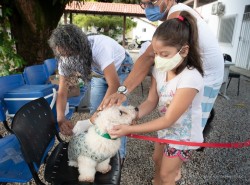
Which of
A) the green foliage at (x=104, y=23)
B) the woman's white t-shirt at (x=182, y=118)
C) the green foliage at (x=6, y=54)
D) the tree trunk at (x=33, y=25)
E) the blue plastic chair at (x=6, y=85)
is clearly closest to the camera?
the woman's white t-shirt at (x=182, y=118)

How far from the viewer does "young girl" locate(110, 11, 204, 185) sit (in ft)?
4.00

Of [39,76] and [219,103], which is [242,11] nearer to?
[219,103]

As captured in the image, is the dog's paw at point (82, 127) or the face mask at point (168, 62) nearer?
the face mask at point (168, 62)

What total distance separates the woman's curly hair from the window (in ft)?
30.1

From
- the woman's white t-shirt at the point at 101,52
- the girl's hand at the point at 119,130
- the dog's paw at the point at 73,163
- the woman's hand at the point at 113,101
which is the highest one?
the woman's white t-shirt at the point at 101,52

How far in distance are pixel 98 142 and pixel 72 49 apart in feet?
2.16

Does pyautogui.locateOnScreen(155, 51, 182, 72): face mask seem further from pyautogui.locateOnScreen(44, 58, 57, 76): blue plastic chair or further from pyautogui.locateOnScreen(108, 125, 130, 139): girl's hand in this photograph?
pyautogui.locateOnScreen(44, 58, 57, 76): blue plastic chair

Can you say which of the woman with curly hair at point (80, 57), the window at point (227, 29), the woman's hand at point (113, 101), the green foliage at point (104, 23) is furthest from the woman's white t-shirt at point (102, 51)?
the green foliage at point (104, 23)

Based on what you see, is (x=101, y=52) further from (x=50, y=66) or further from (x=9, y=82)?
(x=50, y=66)

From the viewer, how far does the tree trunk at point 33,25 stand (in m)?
4.54

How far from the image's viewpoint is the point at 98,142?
1.34 m

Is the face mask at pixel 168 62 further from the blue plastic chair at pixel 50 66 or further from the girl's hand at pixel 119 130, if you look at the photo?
the blue plastic chair at pixel 50 66

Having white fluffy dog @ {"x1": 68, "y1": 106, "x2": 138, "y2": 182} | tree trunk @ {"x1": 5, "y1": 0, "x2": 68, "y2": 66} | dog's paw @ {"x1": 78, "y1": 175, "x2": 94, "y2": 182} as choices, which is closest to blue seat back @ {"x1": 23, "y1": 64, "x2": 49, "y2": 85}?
tree trunk @ {"x1": 5, "y1": 0, "x2": 68, "y2": 66}

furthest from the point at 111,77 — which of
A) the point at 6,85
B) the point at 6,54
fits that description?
the point at 6,54
